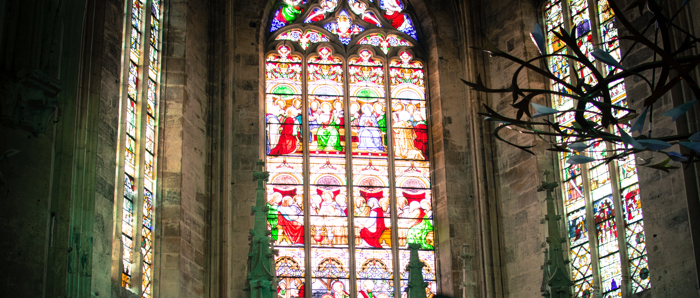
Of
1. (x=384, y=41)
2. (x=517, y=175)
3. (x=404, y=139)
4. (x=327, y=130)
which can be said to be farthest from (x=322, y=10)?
(x=517, y=175)

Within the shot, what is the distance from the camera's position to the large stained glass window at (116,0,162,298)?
439 inches

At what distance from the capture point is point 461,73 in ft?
48.8

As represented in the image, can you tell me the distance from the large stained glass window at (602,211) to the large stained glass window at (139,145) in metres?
4.70

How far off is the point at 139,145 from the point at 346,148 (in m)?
3.37

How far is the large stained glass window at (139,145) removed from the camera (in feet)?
36.6

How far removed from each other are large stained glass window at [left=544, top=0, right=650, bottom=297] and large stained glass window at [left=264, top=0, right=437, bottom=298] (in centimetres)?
186

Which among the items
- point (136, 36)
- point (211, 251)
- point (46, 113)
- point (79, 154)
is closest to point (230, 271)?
point (211, 251)

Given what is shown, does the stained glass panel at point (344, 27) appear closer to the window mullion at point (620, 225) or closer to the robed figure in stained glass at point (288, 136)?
the robed figure in stained glass at point (288, 136)

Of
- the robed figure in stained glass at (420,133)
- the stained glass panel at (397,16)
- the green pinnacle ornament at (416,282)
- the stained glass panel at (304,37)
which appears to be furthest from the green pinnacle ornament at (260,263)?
the stained glass panel at (397,16)

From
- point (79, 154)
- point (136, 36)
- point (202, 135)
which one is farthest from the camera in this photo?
point (202, 135)

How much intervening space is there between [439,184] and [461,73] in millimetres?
1647

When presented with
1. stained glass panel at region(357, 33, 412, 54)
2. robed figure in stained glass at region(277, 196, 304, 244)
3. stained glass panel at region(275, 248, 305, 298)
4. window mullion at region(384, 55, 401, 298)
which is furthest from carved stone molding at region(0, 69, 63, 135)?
stained glass panel at region(357, 33, 412, 54)

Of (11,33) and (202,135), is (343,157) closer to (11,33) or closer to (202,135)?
(202,135)

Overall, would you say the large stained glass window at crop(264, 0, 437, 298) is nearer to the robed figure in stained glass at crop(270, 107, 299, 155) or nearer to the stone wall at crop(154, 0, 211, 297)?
the robed figure in stained glass at crop(270, 107, 299, 155)
